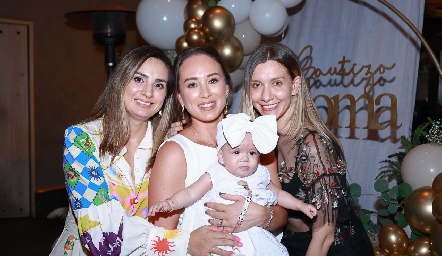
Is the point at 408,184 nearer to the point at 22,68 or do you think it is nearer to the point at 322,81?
the point at 322,81

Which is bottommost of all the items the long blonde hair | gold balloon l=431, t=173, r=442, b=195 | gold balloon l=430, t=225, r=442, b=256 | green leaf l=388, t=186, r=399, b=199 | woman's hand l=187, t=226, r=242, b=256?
gold balloon l=430, t=225, r=442, b=256

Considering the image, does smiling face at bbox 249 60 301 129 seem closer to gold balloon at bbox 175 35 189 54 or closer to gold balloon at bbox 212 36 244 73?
gold balloon at bbox 212 36 244 73

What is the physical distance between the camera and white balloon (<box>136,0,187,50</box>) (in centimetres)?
486

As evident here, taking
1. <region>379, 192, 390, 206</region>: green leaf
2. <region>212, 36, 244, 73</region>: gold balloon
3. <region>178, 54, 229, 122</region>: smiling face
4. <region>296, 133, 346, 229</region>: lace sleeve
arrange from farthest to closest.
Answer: <region>212, 36, 244, 73</region>: gold balloon < <region>379, 192, 390, 206</region>: green leaf < <region>178, 54, 229, 122</region>: smiling face < <region>296, 133, 346, 229</region>: lace sleeve

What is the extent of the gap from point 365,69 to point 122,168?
10.5 feet

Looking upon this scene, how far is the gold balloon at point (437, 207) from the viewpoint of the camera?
337 cm

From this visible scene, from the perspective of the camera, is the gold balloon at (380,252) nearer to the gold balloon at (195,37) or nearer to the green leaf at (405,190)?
the green leaf at (405,190)

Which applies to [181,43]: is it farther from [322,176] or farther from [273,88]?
[322,176]

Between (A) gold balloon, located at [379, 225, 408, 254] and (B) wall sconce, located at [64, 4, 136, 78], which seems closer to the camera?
(A) gold balloon, located at [379, 225, 408, 254]

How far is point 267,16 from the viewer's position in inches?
181

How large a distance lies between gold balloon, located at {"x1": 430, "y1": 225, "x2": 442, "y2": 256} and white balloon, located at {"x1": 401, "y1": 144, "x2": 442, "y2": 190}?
1.59ft

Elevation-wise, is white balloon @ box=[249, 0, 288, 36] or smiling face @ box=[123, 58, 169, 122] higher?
white balloon @ box=[249, 0, 288, 36]

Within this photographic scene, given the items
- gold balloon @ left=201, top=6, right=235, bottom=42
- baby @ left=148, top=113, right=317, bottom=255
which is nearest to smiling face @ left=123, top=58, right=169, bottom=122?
baby @ left=148, top=113, right=317, bottom=255

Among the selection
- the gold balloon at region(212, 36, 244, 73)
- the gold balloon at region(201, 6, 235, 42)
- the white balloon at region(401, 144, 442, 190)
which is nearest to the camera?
the white balloon at region(401, 144, 442, 190)
